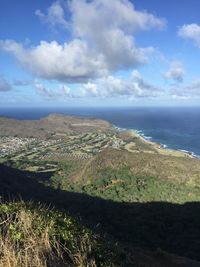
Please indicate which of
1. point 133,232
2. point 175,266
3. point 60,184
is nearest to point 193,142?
point 60,184

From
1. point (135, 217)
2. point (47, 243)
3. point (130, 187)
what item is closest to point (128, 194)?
point (130, 187)

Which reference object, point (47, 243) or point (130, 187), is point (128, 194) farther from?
point (47, 243)

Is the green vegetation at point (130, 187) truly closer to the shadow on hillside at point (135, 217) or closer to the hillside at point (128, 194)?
the hillside at point (128, 194)

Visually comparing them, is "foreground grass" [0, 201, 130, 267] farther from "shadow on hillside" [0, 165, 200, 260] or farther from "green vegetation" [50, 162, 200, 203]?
"green vegetation" [50, 162, 200, 203]

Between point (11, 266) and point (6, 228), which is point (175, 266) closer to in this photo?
point (6, 228)

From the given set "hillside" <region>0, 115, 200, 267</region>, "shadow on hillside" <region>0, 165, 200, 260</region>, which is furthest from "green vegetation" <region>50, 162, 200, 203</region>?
"shadow on hillside" <region>0, 165, 200, 260</region>

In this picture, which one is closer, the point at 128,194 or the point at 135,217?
the point at 135,217
